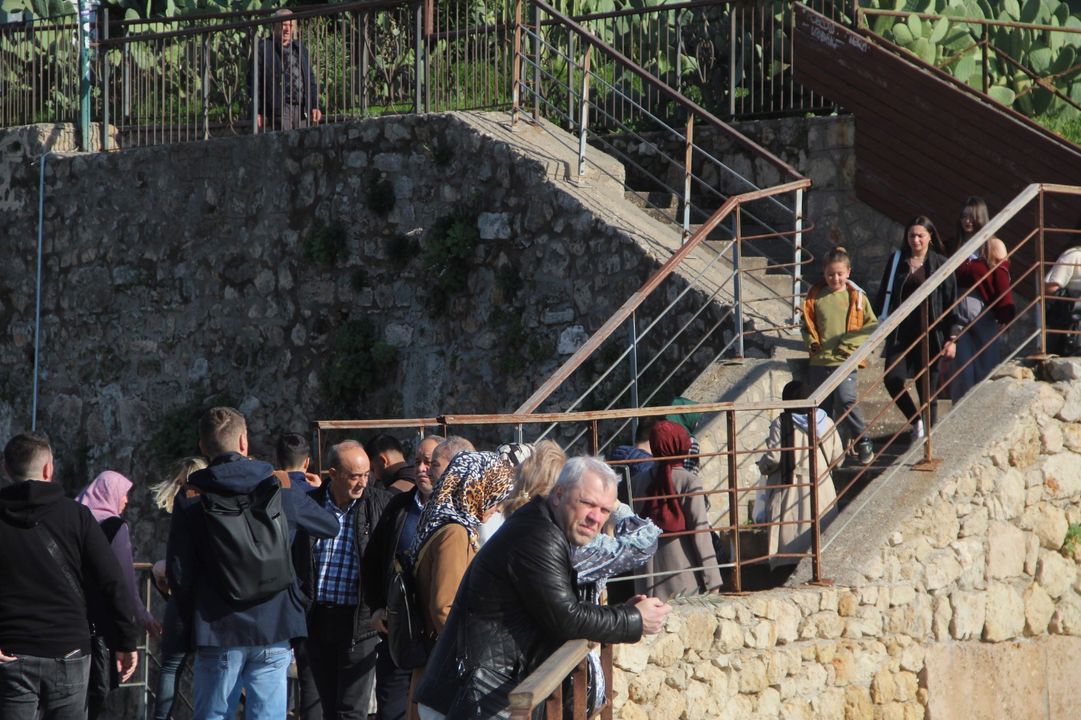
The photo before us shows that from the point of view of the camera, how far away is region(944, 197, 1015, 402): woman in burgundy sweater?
28.8ft

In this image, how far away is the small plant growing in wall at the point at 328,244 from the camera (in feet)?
38.9

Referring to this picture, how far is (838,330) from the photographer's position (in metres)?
8.80

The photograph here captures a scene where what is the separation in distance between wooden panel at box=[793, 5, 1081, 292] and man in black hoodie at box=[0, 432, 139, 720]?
250 inches

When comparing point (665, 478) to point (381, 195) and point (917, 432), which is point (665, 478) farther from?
point (381, 195)

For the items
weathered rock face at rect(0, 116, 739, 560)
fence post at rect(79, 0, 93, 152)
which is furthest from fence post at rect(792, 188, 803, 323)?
fence post at rect(79, 0, 93, 152)

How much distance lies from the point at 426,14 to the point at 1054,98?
15.2 feet

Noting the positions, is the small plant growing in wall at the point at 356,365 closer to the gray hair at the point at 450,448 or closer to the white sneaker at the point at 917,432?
the white sneaker at the point at 917,432

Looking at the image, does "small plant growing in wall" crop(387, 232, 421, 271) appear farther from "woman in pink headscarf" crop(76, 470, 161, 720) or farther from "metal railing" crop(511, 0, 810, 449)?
"woman in pink headscarf" crop(76, 470, 161, 720)

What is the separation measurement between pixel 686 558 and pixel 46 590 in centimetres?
269

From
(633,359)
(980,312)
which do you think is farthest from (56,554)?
(980,312)

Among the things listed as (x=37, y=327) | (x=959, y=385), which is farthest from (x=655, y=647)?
(x=37, y=327)

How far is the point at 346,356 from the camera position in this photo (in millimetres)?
11656

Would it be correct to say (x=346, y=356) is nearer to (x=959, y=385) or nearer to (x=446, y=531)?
(x=959, y=385)

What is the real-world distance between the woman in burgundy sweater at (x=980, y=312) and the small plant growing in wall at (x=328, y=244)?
4597mm
